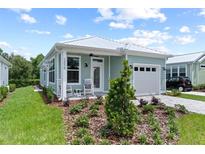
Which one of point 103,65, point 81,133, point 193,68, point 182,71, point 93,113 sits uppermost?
point 193,68

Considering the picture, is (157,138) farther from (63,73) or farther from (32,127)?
A: (63,73)

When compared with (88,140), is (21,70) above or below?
above

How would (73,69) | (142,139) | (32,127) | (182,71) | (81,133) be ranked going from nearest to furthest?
(142,139) < (81,133) < (32,127) < (73,69) < (182,71)

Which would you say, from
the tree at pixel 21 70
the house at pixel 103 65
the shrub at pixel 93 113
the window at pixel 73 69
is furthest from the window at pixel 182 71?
the tree at pixel 21 70

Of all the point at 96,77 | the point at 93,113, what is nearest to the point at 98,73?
the point at 96,77

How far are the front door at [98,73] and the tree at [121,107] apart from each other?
9.26 m

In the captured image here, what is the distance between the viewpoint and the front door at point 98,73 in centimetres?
1618

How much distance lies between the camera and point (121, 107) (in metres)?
6.78

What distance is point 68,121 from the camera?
8242 mm

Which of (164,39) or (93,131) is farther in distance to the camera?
(164,39)

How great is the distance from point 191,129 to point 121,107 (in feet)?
8.59
